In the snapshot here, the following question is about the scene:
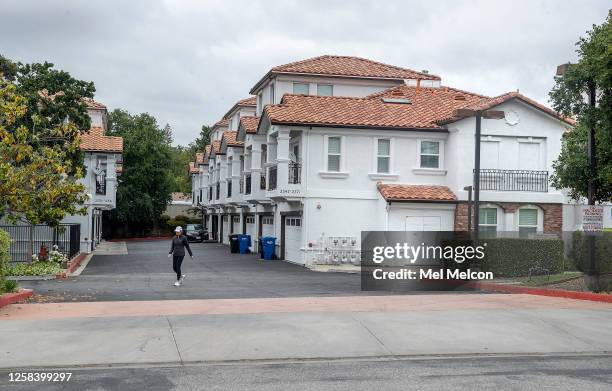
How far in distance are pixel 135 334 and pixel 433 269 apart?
14.8 metres

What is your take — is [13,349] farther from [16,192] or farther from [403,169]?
[403,169]

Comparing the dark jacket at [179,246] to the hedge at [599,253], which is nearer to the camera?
the hedge at [599,253]

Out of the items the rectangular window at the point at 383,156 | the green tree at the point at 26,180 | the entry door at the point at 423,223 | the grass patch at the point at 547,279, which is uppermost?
the rectangular window at the point at 383,156

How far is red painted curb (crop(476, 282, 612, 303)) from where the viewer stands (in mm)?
17236

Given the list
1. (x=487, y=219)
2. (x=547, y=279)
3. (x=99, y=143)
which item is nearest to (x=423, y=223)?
(x=487, y=219)

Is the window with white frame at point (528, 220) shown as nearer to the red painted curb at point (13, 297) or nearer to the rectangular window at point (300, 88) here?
the rectangular window at point (300, 88)

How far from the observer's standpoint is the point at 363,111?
33125 millimetres

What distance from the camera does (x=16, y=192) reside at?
20031 mm

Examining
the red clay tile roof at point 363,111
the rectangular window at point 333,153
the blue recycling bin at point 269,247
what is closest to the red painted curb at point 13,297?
the red clay tile roof at point 363,111

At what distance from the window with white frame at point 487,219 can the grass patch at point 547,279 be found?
7.86 metres

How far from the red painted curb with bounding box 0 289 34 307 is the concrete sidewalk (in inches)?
10.7

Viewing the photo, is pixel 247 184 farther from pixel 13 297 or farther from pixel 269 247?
pixel 13 297

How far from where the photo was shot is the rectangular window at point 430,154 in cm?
3284

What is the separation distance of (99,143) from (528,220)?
72.0ft
